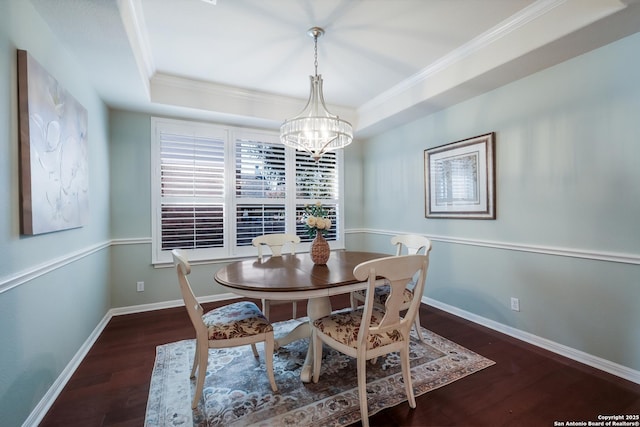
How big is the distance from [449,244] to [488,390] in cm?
169

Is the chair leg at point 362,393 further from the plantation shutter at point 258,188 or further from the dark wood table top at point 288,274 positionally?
the plantation shutter at point 258,188

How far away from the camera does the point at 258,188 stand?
3.94 meters

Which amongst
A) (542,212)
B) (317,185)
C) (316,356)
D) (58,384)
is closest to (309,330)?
(316,356)

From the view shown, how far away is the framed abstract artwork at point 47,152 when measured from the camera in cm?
148

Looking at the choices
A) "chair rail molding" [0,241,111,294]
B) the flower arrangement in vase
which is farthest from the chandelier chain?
"chair rail molding" [0,241,111,294]

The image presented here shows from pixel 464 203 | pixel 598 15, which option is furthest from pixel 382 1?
pixel 464 203

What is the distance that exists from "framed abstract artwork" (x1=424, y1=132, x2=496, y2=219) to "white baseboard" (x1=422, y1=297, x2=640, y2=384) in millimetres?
1064

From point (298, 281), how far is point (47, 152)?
173cm

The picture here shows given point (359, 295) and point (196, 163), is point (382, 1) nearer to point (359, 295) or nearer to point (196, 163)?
point (359, 295)

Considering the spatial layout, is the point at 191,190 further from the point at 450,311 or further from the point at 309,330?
the point at 450,311

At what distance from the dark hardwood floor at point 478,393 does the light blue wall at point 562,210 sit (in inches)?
13.5

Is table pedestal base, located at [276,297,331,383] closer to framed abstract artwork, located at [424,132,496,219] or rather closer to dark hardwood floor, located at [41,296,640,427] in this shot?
dark hardwood floor, located at [41,296,640,427]

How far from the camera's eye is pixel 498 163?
2.72 metres

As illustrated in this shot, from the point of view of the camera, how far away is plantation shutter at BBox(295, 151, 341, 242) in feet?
13.9
